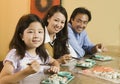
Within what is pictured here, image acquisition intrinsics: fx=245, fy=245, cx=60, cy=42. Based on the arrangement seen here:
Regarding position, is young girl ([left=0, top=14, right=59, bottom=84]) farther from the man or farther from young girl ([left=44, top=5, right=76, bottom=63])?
the man

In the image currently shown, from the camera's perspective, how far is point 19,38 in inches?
61.5

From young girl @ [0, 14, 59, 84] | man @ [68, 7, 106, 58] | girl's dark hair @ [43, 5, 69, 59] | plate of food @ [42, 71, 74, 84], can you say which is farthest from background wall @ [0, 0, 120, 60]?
plate of food @ [42, 71, 74, 84]

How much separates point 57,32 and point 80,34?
18.6 inches

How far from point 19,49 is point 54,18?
2.02 ft

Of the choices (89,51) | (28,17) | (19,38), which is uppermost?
(28,17)

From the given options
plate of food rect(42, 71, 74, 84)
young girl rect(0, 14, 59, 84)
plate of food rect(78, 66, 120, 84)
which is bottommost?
plate of food rect(78, 66, 120, 84)

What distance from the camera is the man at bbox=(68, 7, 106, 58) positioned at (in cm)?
220

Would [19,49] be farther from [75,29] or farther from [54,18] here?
[75,29]

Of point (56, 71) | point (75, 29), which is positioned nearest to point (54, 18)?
point (75, 29)

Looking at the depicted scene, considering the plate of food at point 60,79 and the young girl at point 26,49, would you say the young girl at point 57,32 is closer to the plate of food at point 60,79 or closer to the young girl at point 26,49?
the young girl at point 26,49

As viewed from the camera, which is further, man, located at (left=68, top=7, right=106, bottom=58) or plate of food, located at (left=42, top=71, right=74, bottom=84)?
man, located at (left=68, top=7, right=106, bottom=58)

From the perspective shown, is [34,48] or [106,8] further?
[106,8]

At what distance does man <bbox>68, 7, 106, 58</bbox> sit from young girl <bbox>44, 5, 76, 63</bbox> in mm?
165

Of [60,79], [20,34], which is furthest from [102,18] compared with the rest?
[60,79]
